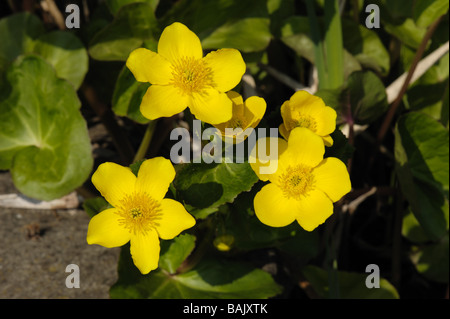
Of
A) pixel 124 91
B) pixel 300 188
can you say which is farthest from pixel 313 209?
pixel 124 91

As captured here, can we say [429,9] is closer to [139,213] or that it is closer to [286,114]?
[286,114]

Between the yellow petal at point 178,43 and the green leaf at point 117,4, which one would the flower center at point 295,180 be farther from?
the green leaf at point 117,4

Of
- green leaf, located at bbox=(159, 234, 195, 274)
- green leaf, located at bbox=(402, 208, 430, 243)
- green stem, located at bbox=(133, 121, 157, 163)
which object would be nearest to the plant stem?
green stem, located at bbox=(133, 121, 157, 163)

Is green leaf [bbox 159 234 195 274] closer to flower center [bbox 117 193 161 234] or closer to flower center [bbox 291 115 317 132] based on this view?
flower center [bbox 117 193 161 234]

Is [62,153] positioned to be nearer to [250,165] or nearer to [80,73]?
[80,73]

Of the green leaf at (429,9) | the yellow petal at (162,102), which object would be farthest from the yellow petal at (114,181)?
the green leaf at (429,9)
